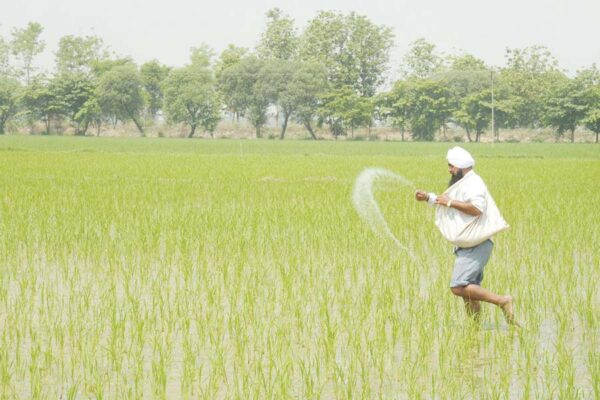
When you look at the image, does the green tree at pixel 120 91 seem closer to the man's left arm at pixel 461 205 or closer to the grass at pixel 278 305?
the grass at pixel 278 305

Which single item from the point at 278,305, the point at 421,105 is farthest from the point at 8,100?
the point at 278,305

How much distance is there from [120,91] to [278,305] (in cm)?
4962

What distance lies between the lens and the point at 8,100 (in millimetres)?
54719

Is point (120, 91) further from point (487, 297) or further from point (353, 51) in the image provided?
point (487, 297)

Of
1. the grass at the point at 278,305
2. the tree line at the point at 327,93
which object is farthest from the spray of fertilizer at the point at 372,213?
the tree line at the point at 327,93

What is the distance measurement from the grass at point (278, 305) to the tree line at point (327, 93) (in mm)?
Answer: 41495

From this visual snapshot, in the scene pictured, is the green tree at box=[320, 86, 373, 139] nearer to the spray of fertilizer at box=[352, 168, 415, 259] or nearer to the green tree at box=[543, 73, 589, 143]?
the green tree at box=[543, 73, 589, 143]

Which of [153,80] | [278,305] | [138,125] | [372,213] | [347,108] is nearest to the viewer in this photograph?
[278,305]

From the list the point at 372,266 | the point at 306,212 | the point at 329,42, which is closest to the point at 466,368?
the point at 372,266

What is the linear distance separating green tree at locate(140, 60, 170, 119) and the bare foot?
5566 centimetres

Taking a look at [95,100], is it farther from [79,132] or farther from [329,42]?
[329,42]

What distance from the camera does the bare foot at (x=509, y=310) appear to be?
4.31 meters

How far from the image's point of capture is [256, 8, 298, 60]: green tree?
6119cm

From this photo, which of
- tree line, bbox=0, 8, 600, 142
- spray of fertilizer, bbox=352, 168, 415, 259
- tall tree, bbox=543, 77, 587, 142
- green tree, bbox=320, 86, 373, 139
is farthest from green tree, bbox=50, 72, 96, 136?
Answer: spray of fertilizer, bbox=352, 168, 415, 259
